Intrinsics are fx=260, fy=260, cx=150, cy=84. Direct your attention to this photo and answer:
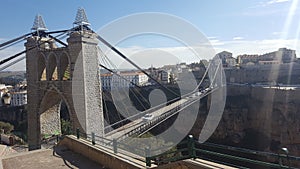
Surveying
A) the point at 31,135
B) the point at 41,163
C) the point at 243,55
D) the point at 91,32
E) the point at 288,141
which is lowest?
the point at 288,141

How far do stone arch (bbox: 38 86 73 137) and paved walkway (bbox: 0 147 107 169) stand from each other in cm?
549

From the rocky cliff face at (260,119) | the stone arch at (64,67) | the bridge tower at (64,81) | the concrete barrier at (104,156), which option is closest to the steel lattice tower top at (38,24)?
the bridge tower at (64,81)

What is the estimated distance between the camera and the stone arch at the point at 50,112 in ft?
32.0

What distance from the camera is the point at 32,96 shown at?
995 cm

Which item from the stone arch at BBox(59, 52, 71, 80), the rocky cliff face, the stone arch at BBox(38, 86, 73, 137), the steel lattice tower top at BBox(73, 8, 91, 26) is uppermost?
the steel lattice tower top at BBox(73, 8, 91, 26)

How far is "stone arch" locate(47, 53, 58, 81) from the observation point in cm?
960

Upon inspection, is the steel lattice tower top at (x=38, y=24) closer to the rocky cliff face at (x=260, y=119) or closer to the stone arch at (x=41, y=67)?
the stone arch at (x=41, y=67)

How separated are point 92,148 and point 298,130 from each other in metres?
18.6

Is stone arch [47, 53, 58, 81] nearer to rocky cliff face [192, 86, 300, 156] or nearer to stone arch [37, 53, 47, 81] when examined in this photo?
stone arch [37, 53, 47, 81]

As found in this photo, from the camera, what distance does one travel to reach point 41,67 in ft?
33.3

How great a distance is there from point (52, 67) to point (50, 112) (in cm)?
178

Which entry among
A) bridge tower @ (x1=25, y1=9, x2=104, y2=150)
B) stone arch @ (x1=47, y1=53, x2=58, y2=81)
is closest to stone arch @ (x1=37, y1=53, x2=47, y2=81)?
bridge tower @ (x1=25, y1=9, x2=104, y2=150)

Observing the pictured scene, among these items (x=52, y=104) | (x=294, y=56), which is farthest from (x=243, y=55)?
(x=52, y=104)

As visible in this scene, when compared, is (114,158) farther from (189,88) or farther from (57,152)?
(189,88)
